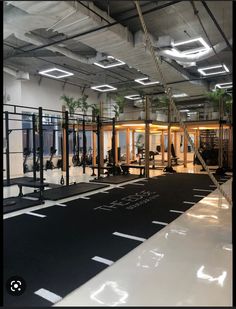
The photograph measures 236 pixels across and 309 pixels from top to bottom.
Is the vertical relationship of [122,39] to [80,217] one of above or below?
above

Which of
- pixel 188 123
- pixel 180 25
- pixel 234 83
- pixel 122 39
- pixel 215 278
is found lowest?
pixel 215 278

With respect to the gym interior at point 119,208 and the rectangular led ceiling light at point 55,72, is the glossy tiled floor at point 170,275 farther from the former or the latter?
the rectangular led ceiling light at point 55,72

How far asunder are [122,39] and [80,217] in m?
4.21

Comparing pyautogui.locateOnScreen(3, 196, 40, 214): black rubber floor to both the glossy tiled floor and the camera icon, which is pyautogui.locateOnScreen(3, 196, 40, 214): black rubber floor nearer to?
the camera icon

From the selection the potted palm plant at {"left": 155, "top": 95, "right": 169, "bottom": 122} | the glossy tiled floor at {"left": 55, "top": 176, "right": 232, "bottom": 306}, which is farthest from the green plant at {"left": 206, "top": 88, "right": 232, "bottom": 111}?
the glossy tiled floor at {"left": 55, "top": 176, "right": 232, "bottom": 306}

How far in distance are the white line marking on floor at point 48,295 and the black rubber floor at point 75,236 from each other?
0.12 feet

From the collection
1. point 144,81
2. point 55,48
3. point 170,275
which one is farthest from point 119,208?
point 144,81

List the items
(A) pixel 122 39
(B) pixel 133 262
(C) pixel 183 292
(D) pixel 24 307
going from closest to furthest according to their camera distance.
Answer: (D) pixel 24 307 < (C) pixel 183 292 < (B) pixel 133 262 < (A) pixel 122 39

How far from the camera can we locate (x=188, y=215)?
4.24 meters

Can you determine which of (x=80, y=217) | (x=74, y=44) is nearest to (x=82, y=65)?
(x=74, y=44)

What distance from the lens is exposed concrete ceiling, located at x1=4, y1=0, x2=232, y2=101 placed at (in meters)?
4.45

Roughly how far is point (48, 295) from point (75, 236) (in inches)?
50.1

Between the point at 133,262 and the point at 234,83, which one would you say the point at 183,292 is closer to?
the point at 133,262

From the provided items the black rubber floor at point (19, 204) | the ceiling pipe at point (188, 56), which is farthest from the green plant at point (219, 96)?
the black rubber floor at point (19, 204)
